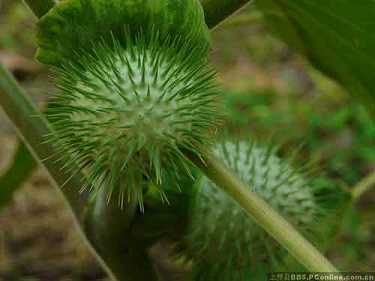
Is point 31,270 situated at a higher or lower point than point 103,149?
lower

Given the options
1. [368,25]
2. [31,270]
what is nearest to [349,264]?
[31,270]

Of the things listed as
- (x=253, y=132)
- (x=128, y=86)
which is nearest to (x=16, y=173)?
(x=128, y=86)

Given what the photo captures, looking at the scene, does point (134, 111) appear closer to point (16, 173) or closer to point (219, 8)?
point (219, 8)

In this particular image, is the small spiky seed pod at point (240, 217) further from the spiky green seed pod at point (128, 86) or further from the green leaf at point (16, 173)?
the green leaf at point (16, 173)

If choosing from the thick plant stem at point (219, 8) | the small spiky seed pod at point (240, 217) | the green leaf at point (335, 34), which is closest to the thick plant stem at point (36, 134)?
the small spiky seed pod at point (240, 217)

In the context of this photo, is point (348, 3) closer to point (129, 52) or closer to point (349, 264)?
point (129, 52)
